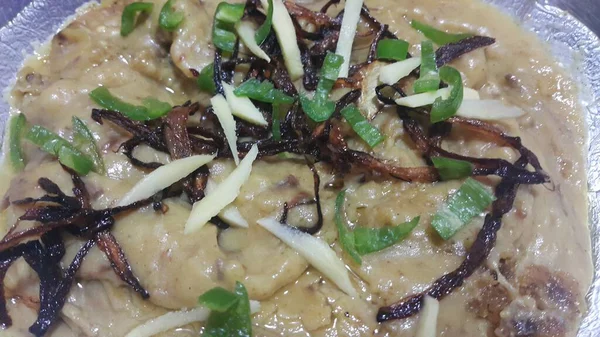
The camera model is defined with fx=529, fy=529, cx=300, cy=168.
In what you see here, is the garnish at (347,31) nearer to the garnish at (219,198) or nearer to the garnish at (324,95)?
the garnish at (324,95)

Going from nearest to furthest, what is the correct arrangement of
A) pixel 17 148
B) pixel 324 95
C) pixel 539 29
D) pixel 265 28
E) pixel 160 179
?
pixel 160 179, pixel 324 95, pixel 265 28, pixel 17 148, pixel 539 29

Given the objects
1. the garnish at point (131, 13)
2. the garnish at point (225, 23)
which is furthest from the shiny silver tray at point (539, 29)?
the garnish at point (225, 23)

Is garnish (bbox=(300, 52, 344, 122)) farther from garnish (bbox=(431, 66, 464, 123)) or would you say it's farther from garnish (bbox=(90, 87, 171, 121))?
garnish (bbox=(90, 87, 171, 121))

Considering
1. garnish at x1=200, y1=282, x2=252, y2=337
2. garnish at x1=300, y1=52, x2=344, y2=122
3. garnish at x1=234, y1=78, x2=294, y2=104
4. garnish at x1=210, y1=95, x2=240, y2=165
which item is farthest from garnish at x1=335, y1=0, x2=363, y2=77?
garnish at x1=200, y1=282, x2=252, y2=337

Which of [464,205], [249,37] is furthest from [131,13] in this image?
[464,205]

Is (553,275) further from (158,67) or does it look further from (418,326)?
(158,67)

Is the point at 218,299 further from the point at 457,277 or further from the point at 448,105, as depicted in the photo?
the point at 448,105

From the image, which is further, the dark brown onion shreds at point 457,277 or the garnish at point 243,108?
the garnish at point 243,108
